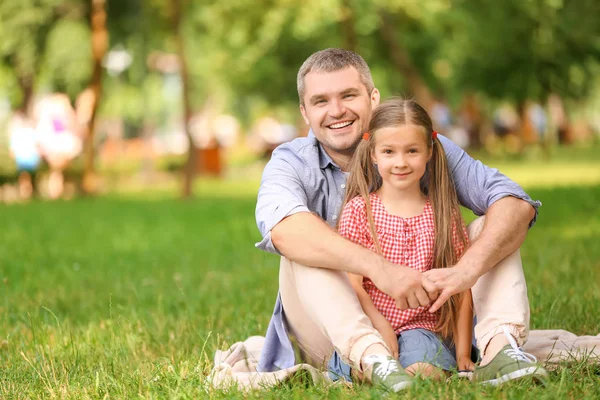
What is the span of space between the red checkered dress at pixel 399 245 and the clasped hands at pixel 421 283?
7.7 inches

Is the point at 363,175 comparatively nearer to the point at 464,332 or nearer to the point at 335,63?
the point at 335,63

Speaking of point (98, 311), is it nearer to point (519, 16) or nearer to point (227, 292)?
point (227, 292)

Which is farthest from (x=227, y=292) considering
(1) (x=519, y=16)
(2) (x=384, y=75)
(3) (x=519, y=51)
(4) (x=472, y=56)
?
(2) (x=384, y=75)

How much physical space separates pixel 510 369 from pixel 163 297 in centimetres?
355

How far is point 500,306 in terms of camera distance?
12.9 ft

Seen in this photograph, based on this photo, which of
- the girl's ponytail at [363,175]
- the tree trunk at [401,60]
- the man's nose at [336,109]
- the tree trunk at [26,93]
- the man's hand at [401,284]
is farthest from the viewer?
the tree trunk at [26,93]

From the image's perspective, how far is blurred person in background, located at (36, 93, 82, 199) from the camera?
65.4 ft

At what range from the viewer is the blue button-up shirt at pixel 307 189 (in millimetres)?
4074

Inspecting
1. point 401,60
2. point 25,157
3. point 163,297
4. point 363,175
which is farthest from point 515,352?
point 401,60

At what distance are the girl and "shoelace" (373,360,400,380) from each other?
1.03 feet

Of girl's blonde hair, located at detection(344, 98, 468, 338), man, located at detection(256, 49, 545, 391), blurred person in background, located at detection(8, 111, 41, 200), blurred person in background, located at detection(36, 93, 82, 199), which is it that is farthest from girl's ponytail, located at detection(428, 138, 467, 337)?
blurred person in background, located at detection(8, 111, 41, 200)

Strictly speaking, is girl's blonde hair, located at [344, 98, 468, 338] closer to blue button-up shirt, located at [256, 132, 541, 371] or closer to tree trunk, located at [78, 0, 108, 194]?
blue button-up shirt, located at [256, 132, 541, 371]

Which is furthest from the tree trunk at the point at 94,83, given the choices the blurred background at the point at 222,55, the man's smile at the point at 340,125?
the man's smile at the point at 340,125

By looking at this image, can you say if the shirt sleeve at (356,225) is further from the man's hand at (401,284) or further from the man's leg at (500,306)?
the man's leg at (500,306)
